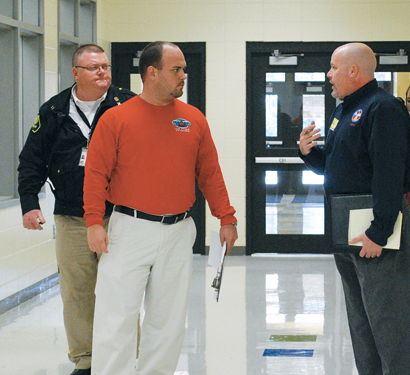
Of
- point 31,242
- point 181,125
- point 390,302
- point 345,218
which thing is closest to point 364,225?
point 345,218

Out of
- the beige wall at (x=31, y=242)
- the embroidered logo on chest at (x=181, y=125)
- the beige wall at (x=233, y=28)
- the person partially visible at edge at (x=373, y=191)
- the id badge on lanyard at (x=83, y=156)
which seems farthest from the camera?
the beige wall at (x=233, y=28)

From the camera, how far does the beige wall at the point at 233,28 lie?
21.8ft

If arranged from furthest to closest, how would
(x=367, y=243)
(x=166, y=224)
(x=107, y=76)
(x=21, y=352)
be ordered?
(x=21, y=352) < (x=107, y=76) < (x=166, y=224) < (x=367, y=243)

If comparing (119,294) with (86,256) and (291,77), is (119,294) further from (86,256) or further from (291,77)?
(291,77)

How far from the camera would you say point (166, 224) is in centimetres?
252

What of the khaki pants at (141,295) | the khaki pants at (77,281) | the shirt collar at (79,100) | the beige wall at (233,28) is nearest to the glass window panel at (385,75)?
the beige wall at (233,28)

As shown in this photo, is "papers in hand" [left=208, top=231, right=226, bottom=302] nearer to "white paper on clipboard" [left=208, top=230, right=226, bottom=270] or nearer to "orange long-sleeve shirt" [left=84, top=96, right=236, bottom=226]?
"white paper on clipboard" [left=208, top=230, right=226, bottom=270]

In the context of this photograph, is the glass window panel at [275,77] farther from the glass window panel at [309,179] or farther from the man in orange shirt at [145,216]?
the man in orange shirt at [145,216]

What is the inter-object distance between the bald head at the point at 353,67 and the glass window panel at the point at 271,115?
435 cm

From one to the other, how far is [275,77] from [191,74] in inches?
36.7

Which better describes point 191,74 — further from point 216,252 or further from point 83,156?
point 216,252

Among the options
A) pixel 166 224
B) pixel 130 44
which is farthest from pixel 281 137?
pixel 166 224

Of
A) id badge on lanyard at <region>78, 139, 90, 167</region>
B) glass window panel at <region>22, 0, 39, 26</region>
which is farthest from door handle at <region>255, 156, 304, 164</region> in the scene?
id badge on lanyard at <region>78, 139, 90, 167</region>

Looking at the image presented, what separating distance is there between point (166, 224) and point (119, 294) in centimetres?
34
